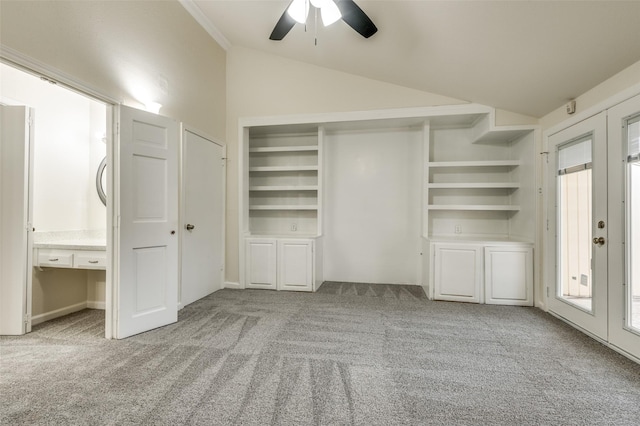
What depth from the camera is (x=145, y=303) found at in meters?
2.59

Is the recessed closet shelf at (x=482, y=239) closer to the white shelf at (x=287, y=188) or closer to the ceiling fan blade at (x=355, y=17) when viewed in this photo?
the white shelf at (x=287, y=188)

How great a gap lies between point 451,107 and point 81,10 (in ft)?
12.9

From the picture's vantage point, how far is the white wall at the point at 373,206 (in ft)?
14.0

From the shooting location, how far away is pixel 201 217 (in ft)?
11.8

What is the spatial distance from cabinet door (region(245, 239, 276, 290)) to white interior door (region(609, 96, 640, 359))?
358 cm

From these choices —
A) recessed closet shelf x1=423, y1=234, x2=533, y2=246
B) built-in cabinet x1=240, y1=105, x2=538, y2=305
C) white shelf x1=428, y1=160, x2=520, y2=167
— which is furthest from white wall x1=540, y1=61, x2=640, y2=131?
recessed closet shelf x1=423, y1=234, x2=533, y2=246

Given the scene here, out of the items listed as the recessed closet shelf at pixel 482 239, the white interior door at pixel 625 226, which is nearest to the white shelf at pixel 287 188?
the recessed closet shelf at pixel 482 239

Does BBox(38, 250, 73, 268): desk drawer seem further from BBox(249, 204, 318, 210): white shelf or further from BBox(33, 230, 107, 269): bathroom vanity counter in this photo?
BBox(249, 204, 318, 210): white shelf

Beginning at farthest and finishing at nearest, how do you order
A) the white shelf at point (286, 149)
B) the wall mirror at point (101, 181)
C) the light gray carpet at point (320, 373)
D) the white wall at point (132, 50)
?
1. the white shelf at point (286, 149)
2. the wall mirror at point (101, 181)
3. the white wall at point (132, 50)
4. the light gray carpet at point (320, 373)

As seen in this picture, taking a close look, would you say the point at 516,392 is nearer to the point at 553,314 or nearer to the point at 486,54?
the point at 553,314

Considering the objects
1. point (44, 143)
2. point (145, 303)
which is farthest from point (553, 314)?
point (44, 143)

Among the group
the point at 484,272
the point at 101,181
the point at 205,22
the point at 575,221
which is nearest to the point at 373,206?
the point at 484,272

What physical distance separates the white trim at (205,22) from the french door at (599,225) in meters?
4.44

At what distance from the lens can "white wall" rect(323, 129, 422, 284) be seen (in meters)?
4.26
